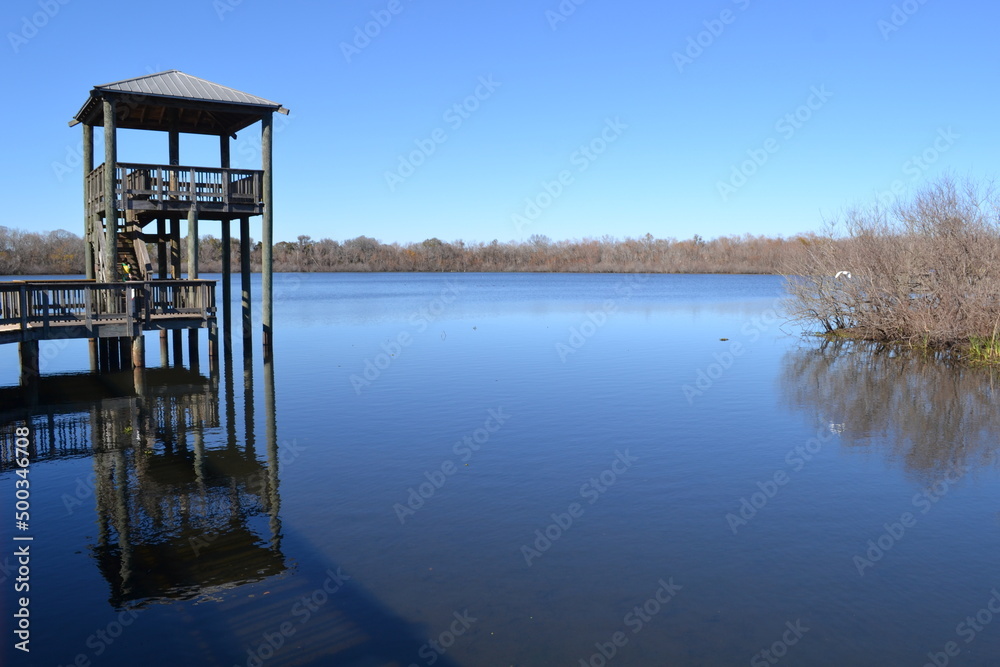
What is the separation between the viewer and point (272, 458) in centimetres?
1291

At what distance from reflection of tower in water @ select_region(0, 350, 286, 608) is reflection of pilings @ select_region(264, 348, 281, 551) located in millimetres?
24

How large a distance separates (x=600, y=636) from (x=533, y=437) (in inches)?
290

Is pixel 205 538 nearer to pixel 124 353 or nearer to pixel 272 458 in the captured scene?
pixel 272 458

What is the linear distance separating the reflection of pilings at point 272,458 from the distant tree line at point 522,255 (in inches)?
4055

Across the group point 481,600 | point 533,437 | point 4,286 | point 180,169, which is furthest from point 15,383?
point 481,600

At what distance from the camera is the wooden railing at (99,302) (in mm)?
17109

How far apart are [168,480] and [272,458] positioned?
177 centimetres

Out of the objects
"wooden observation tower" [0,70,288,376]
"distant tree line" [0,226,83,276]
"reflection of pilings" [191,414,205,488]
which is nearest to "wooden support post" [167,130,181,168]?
"wooden observation tower" [0,70,288,376]

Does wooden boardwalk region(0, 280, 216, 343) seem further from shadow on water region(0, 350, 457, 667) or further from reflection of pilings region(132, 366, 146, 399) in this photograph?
shadow on water region(0, 350, 457, 667)

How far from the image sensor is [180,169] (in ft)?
66.0

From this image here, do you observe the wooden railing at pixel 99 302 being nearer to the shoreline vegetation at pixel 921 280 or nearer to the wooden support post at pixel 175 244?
the wooden support post at pixel 175 244

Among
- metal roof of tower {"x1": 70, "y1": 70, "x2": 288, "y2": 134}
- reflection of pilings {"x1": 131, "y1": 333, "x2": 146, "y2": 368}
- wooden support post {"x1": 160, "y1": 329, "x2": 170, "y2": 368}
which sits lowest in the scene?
wooden support post {"x1": 160, "y1": 329, "x2": 170, "y2": 368}

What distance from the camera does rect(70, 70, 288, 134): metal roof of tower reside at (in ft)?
64.2

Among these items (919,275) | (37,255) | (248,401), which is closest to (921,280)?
(919,275)
